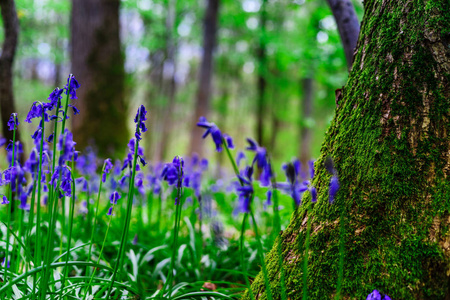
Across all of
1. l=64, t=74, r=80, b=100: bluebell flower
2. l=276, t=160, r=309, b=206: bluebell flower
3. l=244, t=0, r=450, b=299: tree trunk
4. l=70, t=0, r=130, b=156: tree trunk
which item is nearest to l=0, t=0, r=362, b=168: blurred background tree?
l=70, t=0, r=130, b=156: tree trunk

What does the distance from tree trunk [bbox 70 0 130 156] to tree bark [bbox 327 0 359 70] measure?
14.1ft

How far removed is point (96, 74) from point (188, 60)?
14836 millimetres

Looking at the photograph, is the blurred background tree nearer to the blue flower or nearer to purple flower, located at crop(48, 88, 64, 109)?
the blue flower

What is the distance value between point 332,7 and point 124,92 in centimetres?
440

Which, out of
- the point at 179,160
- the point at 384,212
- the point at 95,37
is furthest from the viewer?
the point at 95,37

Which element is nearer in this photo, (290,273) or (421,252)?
(421,252)

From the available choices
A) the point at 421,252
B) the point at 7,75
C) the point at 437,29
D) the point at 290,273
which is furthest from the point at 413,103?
the point at 7,75

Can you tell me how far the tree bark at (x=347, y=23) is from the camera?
8.32 ft

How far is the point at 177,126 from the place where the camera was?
979 inches

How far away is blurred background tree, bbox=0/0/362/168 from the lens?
5.91 meters

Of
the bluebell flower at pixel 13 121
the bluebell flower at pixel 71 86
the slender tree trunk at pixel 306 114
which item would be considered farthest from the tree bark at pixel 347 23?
the slender tree trunk at pixel 306 114

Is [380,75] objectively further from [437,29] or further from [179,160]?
[179,160]

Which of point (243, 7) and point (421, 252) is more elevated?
point (243, 7)

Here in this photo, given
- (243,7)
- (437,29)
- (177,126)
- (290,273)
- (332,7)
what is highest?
(243,7)
